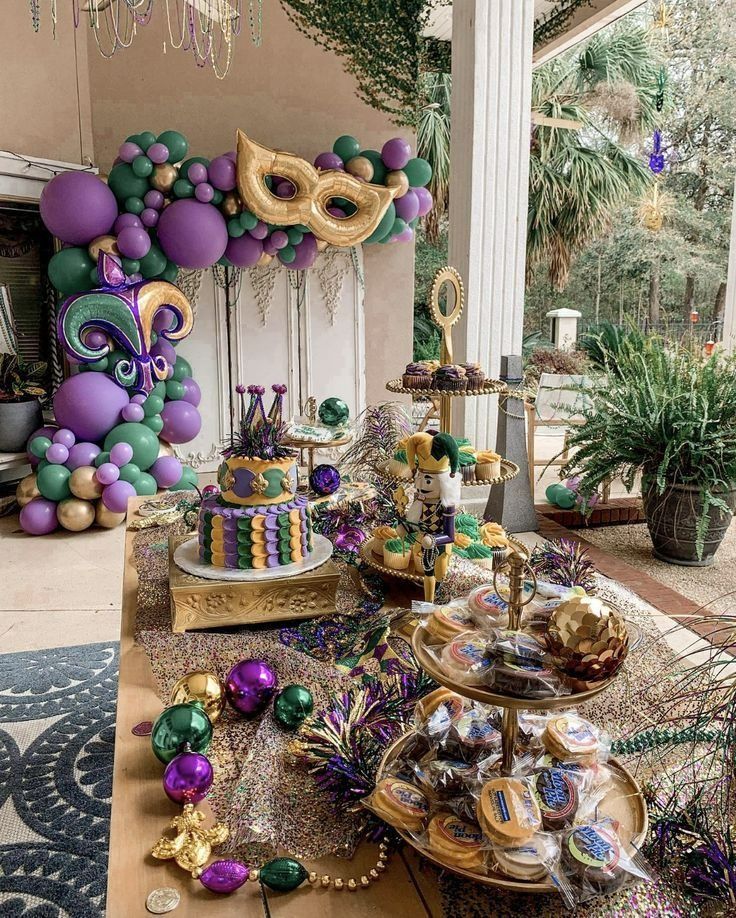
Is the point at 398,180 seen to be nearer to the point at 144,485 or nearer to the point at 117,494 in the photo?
the point at 144,485

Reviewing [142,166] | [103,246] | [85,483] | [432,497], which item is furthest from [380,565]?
[142,166]

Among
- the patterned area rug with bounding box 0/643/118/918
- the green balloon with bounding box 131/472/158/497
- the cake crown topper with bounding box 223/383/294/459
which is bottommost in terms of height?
the patterned area rug with bounding box 0/643/118/918

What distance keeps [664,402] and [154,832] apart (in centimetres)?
316

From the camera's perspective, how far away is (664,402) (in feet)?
11.7

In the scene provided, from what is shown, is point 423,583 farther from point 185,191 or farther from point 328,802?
point 185,191

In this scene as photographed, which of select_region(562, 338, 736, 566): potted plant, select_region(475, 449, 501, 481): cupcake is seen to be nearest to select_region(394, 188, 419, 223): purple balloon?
select_region(562, 338, 736, 566): potted plant

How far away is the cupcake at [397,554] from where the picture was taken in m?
1.67

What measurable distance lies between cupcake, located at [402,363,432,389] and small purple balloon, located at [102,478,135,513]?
2765 millimetres

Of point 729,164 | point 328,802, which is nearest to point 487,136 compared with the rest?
point 328,802

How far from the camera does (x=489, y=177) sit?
4230 mm

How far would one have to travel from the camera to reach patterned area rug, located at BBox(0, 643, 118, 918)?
1.75m

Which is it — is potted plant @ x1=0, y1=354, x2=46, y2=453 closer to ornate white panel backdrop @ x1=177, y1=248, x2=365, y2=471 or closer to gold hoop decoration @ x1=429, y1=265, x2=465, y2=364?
ornate white panel backdrop @ x1=177, y1=248, x2=365, y2=471

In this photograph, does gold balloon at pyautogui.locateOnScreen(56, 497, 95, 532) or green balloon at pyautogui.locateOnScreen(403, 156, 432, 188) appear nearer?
gold balloon at pyautogui.locateOnScreen(56, 497, 95, 532)

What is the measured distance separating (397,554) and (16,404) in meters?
4.08
